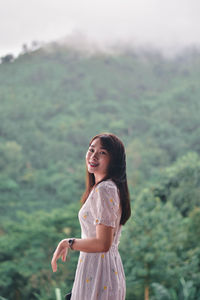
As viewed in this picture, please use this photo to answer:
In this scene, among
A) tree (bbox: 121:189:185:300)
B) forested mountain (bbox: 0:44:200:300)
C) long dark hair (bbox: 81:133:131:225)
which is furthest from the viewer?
forested mountain (bbox: 0:44:200:300)

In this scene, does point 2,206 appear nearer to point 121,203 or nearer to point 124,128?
point 124,128

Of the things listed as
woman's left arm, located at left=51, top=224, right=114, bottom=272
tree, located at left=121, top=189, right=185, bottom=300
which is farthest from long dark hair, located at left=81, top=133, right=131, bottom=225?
tree, located at left=121, top=189, right=185, bottom=300

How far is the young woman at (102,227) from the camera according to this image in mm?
1120

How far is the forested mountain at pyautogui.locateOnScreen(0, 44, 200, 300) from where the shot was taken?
21.9 feet

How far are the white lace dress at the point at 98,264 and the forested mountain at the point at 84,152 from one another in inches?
150

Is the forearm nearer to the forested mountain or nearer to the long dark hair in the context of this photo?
the long dark hair

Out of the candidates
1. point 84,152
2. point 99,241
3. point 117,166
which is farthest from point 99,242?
point 84,152

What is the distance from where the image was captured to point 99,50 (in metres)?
16.2

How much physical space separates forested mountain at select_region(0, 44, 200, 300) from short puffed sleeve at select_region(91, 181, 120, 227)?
12.8 feet

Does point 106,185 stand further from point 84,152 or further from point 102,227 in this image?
point 84,152

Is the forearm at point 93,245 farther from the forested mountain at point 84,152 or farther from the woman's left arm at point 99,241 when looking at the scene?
the forested mountain at point 84,152

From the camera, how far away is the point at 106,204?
45.2 inches

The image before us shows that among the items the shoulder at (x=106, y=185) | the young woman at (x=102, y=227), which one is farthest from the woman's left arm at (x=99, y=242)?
the shoulder at (x=106, y=185)

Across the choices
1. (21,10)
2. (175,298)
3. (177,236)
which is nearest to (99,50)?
(21,10)
